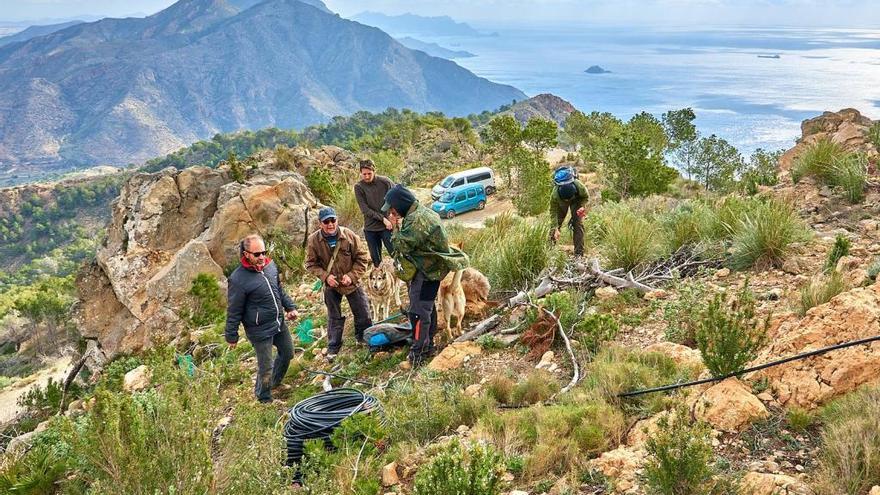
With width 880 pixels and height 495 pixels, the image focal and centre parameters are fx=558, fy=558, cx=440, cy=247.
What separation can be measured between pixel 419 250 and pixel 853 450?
351 cm

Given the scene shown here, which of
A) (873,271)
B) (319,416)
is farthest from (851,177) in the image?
(319,416)

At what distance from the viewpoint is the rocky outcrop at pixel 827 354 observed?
11.3 feet

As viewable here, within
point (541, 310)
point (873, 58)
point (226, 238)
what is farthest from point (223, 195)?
point (873, 58)

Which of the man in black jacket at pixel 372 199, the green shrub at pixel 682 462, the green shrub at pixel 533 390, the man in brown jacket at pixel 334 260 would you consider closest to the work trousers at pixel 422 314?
the man in brown jacket at pixel 334 260

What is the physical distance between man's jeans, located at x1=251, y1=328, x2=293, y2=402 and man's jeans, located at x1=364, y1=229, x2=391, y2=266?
5.78 ft

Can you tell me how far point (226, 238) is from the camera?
41.7ft

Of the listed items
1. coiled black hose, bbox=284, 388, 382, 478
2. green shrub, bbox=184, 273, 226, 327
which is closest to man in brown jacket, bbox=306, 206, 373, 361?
coiled black hose, bbox=284, 388, 382, 478

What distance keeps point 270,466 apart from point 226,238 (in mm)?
10613

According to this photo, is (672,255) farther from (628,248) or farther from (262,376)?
(262,376)

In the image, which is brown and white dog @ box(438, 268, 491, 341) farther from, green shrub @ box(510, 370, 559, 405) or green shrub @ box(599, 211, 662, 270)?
green shrub @ box(599, 211, 662, 270)

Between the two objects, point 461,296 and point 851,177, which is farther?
point 851,177

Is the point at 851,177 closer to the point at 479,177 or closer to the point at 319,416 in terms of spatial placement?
the point at 319,416

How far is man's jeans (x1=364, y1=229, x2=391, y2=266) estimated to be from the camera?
23.4 ft

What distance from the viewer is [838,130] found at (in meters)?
20.2
